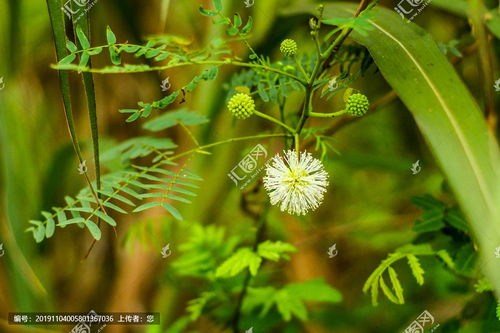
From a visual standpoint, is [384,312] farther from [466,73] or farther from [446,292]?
[466,73]

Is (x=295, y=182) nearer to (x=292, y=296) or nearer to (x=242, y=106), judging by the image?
(x=242, y=106)

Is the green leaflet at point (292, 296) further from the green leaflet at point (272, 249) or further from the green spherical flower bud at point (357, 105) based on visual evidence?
the green spherical flower bud at point (357, 105)

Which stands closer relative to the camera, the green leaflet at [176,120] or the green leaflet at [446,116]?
the green leaflet at [446,116]

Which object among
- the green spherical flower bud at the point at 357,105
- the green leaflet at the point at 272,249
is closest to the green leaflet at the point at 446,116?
the green spherical flower bud at the point at 357,105

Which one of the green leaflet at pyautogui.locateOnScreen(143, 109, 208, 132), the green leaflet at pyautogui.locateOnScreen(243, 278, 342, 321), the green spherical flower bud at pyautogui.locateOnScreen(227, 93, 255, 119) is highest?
the green leaflet at pyautogui.locateOnScreen(143, 109, 208, 132)

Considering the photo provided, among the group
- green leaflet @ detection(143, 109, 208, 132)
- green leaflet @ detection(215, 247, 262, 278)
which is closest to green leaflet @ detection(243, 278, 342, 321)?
green leaflet @ detection(215, 247, 262, 278)

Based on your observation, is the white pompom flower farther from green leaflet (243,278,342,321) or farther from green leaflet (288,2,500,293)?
green leaflet (243,278,342,321)

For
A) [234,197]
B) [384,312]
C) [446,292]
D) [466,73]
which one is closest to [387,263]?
[446,292]

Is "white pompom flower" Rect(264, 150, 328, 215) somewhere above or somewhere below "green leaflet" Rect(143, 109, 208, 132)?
below

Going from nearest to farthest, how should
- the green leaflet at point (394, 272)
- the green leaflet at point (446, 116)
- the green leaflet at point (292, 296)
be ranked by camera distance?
the green leaflet at point (446, 116) → the green leaflet at point (394, 272) → the green leaflet at point (292, 296)

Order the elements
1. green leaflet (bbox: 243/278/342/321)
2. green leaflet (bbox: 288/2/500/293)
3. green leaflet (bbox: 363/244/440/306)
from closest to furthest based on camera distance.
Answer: green leaflet (bbox: 288/2/500/293)
green leaflet (bbox: 363/244/440/306)
green leaflet (bbox: 243/278/342/321)

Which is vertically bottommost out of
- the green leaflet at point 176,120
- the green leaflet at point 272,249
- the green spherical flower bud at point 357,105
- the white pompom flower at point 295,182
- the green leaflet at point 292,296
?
the green leaflet at point 292,296
